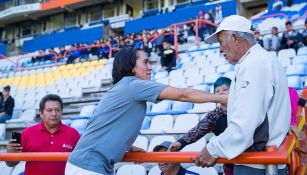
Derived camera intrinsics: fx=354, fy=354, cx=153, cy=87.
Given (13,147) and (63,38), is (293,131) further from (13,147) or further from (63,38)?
(63,38)

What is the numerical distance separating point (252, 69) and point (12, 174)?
3092mm

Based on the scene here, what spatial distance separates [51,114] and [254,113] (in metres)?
1.72

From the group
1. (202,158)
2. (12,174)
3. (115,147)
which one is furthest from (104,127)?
(12,174)

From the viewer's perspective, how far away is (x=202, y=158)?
4.78ft

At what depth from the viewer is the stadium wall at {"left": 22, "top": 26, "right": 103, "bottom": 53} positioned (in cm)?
2452

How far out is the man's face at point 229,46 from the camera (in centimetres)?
162

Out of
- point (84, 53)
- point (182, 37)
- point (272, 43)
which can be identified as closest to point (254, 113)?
point (272, 43)

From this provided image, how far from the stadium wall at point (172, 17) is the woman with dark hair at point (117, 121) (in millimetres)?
17826

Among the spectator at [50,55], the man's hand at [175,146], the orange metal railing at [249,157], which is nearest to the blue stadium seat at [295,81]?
the man's hand at [175,146]

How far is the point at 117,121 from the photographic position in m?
1.69

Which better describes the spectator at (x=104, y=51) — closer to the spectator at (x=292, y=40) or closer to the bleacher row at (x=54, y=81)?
the bleacher row at (x=54, y=81)

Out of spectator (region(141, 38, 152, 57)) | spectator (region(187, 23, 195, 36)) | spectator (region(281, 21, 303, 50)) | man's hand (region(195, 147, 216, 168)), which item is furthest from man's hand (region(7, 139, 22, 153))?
spectator (region(187, 23, 195, 36))

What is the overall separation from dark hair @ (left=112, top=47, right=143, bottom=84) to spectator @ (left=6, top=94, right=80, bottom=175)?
0.91 metres

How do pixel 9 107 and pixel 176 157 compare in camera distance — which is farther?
pixel 9 107
